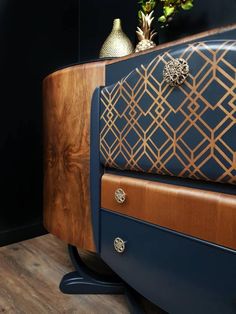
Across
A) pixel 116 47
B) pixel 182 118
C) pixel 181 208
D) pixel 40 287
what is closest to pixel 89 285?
pixel 40 287

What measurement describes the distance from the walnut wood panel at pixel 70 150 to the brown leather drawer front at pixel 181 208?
0.16 meters

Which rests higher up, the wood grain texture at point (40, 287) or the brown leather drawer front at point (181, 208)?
the brown leather drawer front at point (181, 208)

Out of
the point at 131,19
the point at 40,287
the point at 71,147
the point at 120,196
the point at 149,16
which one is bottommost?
the point at 40,287

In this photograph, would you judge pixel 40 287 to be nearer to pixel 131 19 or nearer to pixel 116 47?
pixel 116 47

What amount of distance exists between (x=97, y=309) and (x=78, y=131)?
58 cm

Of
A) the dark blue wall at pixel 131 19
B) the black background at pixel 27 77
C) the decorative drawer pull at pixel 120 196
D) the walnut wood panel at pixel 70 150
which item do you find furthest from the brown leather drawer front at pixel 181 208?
the black background at pixel 27 77

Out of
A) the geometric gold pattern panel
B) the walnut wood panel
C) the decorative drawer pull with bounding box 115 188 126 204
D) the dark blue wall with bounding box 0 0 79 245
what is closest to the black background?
the dark blue wall with bounding box 0 0 79 245

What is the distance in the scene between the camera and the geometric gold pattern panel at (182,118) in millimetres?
473

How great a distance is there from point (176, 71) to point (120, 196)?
0.33m

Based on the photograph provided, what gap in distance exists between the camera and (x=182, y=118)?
541 mm

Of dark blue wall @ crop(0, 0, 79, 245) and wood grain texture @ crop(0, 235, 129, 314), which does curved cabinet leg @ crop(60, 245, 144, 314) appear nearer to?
wood grain texture @ crop(0, 235, 129, 314)

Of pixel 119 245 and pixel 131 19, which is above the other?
pixel 131 19

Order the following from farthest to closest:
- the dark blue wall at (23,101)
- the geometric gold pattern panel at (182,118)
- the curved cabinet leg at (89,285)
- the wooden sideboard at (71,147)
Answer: the dark blue wall at (23,101)
the curved cabinet leg at (89,285)
the wooden sideboard at (71,147)
the geometric gold pattern panel at (182,118)

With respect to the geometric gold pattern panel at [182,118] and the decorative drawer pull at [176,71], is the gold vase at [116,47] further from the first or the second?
the decorative drawer pull at [176,71]
